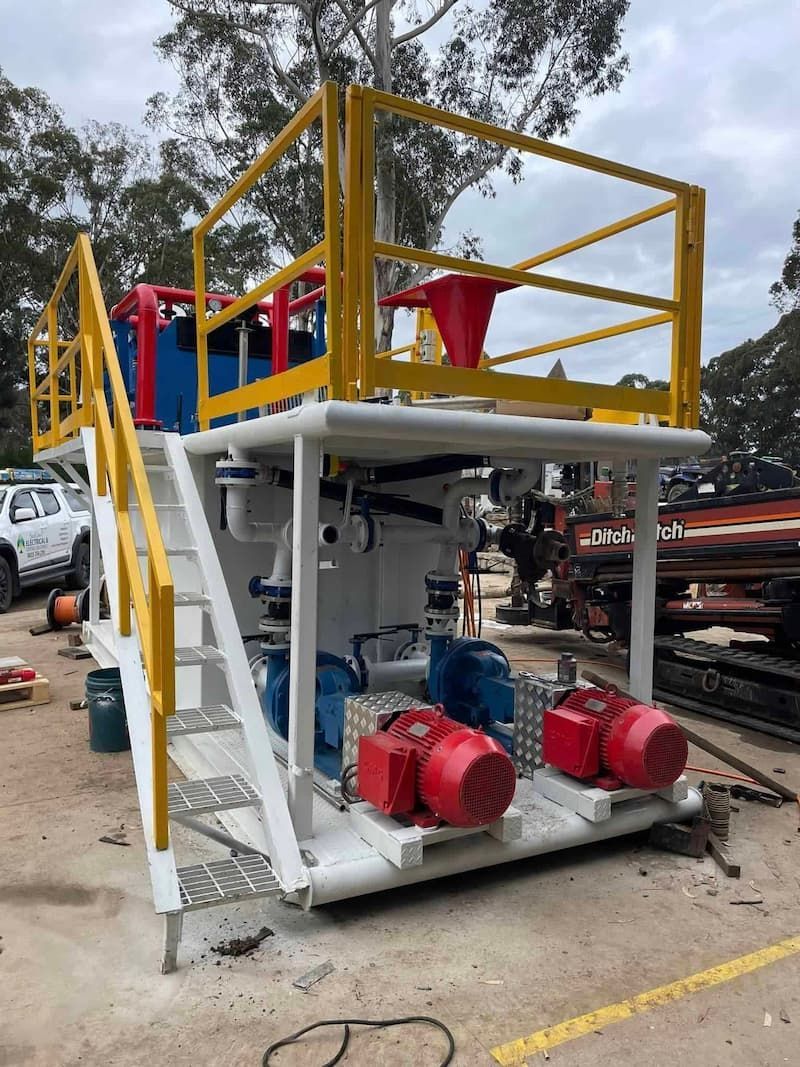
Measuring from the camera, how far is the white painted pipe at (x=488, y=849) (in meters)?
3.32

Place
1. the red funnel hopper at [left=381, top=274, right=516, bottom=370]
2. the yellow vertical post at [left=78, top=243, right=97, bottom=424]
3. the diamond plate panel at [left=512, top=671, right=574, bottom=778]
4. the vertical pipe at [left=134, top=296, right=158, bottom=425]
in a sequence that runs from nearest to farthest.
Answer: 1. the red funnel hopper at [left=381, top=274, right=516, bottom=370]
2. the diamond plate panel at [left=512, top=671, right=574, bottom=778]
3. the yellow vertical post at [left=78, top=243, right=97, bottom=424]
4. the vertical pipe at [left=134, top=296, right=158, bottom=425]

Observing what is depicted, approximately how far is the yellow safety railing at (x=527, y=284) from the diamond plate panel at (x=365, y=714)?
1508mm

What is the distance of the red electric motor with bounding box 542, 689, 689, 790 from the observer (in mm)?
3871

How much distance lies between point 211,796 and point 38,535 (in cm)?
1031

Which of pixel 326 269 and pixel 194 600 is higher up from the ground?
pixel 326 269

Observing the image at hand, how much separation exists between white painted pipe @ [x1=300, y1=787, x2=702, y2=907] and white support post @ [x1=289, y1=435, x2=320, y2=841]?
33 cm

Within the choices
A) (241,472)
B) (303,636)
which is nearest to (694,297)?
(241,472)

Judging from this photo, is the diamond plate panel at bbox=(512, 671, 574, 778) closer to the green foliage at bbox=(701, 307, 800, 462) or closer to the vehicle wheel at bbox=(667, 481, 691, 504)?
the vehicle wheel at bbox=(667, 481, 691, 504)

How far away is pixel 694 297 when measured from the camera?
4.16m

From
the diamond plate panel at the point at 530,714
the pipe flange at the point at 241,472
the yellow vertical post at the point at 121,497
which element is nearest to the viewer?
the yellow vertical post at the point at 121,497

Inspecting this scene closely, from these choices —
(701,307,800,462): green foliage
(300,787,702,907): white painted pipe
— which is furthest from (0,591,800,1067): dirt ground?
(701,307,800,462): green foliage

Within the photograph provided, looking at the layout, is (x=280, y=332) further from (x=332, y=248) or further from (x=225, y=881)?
(x=225, y=881)

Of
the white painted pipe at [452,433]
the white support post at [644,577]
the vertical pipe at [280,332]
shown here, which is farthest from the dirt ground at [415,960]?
the vertical pipe at [280,332]

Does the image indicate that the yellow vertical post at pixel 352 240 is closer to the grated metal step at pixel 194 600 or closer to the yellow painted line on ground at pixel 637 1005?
the grated metal step at pixel 194 600
